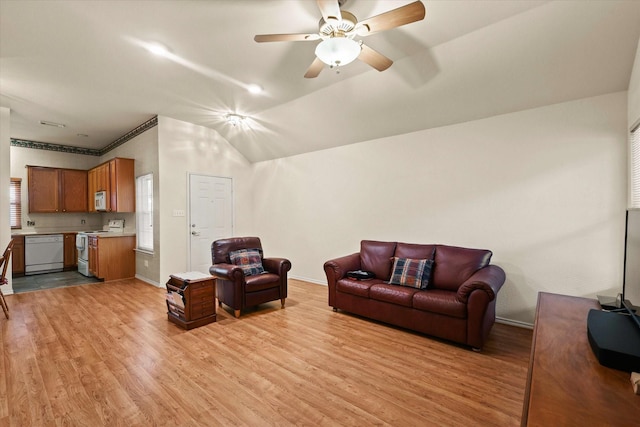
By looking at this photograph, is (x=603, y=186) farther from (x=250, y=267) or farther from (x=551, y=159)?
(x=250, y=267)

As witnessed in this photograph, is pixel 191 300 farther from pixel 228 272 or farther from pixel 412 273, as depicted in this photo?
pixel 412 273

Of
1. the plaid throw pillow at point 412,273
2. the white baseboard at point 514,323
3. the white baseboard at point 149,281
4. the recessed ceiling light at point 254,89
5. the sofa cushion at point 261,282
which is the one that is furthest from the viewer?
the white baseboard at point 149,281

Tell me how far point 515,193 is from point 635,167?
96 centimetres

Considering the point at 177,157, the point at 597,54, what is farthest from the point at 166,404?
the point at 597,54

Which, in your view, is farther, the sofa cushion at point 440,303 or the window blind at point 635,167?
the sofa cushion at point 440,303

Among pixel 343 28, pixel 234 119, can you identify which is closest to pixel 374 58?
pixel 343 28

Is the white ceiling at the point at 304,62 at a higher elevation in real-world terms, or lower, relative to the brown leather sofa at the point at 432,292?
higher

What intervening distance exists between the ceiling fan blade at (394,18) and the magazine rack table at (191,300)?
305cm

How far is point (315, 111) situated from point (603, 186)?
3.55 metres

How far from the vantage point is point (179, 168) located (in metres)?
5.13

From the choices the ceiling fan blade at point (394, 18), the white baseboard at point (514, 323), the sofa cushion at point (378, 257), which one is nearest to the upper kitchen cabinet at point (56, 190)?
the sofa cushion at point (378, 257)

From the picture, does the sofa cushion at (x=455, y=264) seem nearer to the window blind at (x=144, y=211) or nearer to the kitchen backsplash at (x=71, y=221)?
the window blind at (x=144, y=211)

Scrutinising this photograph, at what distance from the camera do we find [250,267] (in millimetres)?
3912

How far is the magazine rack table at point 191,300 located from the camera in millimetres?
3218
